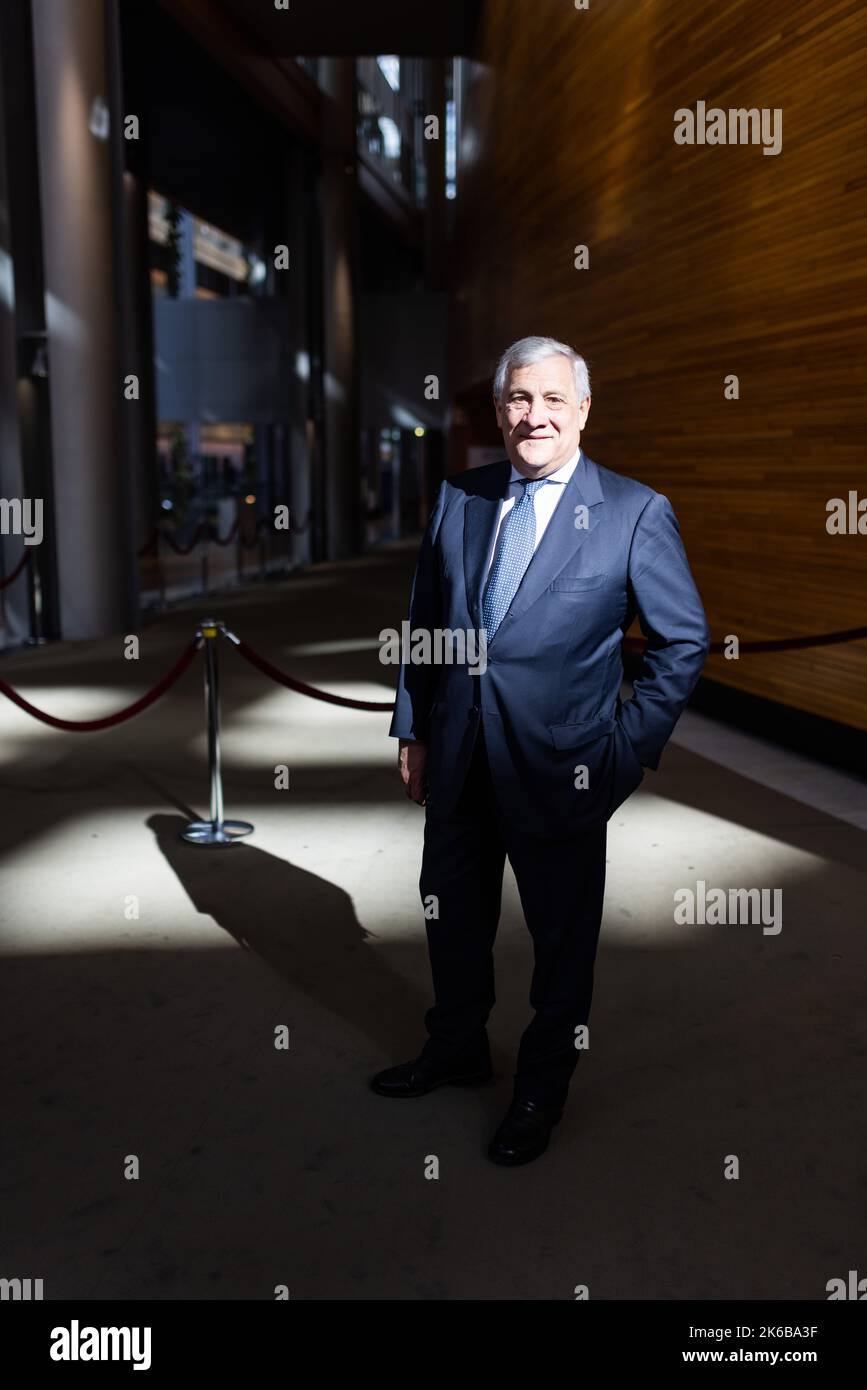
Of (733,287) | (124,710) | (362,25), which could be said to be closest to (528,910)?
(124,710)

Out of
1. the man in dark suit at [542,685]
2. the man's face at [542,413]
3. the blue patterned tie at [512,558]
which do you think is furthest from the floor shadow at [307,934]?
the man's face at [542,413]

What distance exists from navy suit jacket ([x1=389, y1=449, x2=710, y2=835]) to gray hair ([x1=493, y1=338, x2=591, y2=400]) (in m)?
0.21

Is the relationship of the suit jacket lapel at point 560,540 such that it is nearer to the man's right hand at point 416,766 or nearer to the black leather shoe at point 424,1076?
the man's right hand at point 416,766

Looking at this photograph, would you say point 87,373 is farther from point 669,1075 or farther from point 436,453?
point 436,453

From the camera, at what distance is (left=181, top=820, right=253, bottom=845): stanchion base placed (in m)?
6.01

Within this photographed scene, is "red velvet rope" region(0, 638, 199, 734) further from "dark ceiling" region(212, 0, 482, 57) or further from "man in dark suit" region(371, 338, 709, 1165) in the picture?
"dark ceiling" region(212, 0, 482, 57)

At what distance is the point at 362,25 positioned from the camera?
18.5 m

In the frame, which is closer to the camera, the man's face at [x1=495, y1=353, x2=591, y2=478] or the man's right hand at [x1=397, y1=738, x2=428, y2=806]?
the man's face at [x1=495, y1=353, x2=591, y2=478]

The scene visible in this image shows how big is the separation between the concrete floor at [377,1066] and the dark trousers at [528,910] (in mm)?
285

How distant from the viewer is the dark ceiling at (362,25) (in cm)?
1794

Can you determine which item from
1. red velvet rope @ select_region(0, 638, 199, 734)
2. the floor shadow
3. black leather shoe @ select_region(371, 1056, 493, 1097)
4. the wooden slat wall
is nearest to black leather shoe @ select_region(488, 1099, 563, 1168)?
black leather shoe @ select_region(371, 1056, 493, 1097)

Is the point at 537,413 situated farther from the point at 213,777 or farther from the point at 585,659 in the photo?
the point at 213,777
